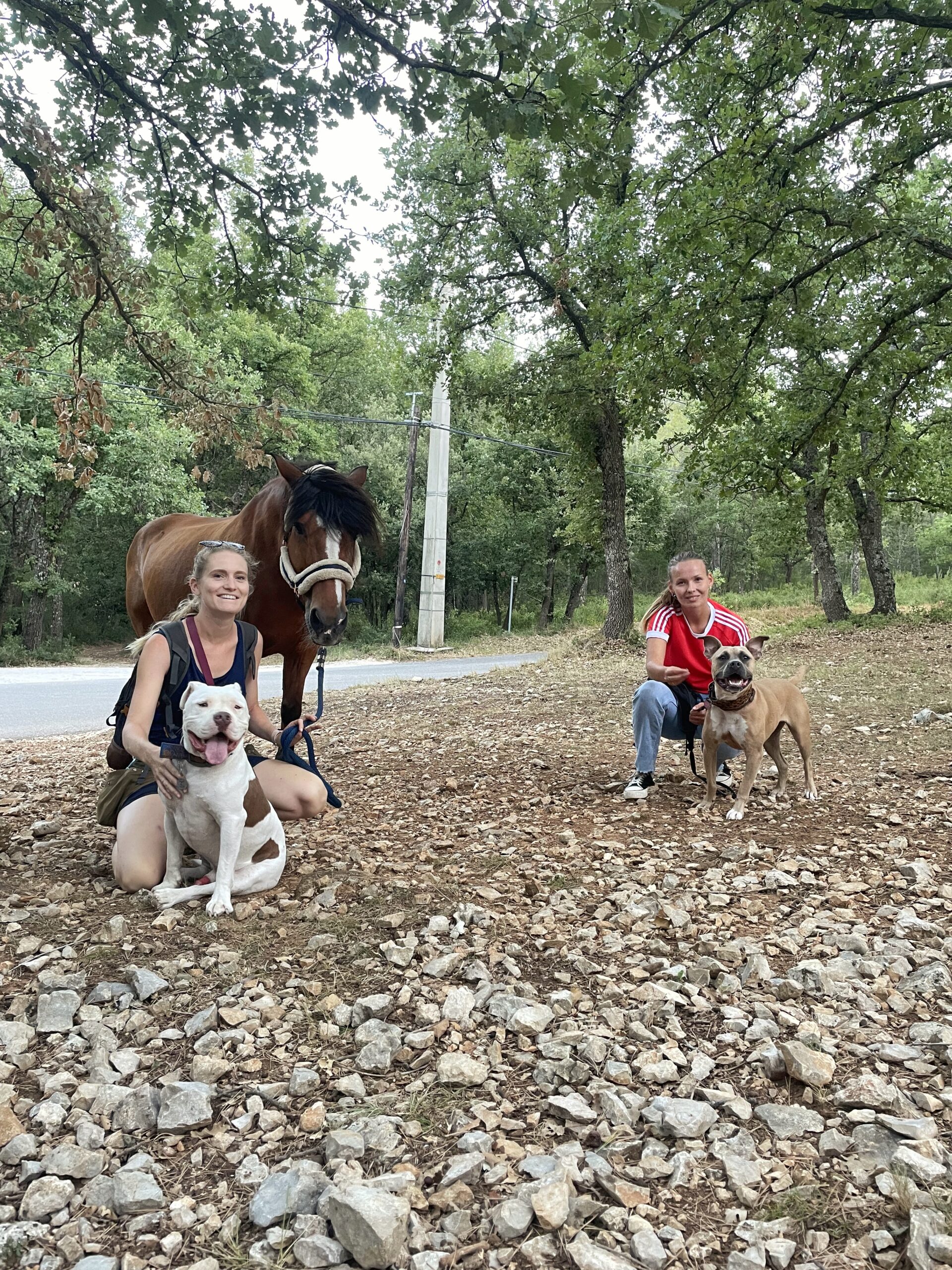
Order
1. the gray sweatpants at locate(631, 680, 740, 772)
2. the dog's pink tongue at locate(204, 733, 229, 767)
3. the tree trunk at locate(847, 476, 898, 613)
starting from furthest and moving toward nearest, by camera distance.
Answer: the tree trunk at locate(847, 476, 898, 613)
the gray sweatpants at locate(631, 680, 740, 772)
the dog's pink tongue at locate(204, 733, 229, 767)

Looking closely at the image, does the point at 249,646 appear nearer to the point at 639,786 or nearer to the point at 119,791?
the point at 119,791

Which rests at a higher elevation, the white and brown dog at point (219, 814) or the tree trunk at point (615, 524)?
the tree trunk at point (615, 524)

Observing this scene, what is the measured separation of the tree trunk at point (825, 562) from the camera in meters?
20.0

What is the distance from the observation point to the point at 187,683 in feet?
12.3

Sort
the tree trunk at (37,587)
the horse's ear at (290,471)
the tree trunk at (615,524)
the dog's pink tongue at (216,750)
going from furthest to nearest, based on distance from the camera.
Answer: the tree trunk at (37,587) → the tree trunk at (615,524) → the horse's ear at (290,471) → the dog's pink tongue at (216,750)

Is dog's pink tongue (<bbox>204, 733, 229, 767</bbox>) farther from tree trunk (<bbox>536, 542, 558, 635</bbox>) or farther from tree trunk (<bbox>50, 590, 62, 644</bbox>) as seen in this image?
tree trunk (<bbox>536, 542, 558, 635</bbox>)

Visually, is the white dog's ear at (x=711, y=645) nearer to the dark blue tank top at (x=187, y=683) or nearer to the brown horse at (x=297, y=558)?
the brown horse at (x=297, y=558)

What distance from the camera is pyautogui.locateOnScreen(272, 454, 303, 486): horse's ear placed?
460 cm

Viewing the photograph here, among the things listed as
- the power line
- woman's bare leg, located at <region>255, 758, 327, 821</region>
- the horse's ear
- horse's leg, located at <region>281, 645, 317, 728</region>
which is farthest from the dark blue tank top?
the power line

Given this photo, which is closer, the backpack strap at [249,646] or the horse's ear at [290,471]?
the backpack strap at [249,646]

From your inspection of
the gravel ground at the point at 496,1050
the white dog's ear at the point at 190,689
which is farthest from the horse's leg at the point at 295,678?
the white dog's ear at the point at 190,689

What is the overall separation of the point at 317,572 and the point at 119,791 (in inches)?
64.2

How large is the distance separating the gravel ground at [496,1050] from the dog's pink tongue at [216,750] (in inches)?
29.5

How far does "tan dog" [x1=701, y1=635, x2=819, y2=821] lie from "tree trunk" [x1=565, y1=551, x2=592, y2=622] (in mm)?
31947
